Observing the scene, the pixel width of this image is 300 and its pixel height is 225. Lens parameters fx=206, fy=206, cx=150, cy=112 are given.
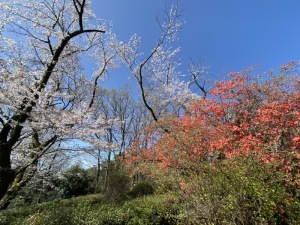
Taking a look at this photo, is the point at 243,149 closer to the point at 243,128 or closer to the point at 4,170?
the point at 243,128

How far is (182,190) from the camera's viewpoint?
13.4 feet

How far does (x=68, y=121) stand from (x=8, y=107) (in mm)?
1408

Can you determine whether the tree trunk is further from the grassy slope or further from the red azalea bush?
the red azalea bush

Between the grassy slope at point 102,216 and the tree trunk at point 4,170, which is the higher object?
the tree trunk at point 4,170

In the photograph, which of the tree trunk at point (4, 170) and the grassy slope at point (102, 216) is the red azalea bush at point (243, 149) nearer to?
the grassy slope at point (102, 216)

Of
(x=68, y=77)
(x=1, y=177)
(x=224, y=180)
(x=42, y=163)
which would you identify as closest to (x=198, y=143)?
(x=224, y=180)

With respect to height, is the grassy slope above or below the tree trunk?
below

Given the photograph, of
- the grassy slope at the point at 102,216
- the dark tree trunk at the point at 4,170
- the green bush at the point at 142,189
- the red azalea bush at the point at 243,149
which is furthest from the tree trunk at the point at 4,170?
the green bush at the point at 142,189

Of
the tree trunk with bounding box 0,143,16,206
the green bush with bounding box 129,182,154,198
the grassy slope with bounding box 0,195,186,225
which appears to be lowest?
the grassy slope with bounding box 0,195,186,225

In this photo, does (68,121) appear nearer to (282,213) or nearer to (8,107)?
(8,107)

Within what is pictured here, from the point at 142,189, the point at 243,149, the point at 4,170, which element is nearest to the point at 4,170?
the point at 4,170

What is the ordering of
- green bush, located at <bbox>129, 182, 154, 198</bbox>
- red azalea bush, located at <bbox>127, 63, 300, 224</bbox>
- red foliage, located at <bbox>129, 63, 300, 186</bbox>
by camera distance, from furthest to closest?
green bush, located at <bbox>129, 182, 154, 198</bbox>, red foliage, located at <bbox>129, 63, 300, 186</bbox>, red azalea bush, located at <bbox>127, 63, 300, 224</bbox>

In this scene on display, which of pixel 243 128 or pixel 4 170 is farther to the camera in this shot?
pixel 243 128

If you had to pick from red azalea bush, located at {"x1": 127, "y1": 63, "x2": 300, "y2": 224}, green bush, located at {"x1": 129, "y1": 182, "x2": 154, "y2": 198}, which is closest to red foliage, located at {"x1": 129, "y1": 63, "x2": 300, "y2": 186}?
red azalea bush, located at {"x1": 127, "y1": 63, "x2": 300, "y2": 224}
